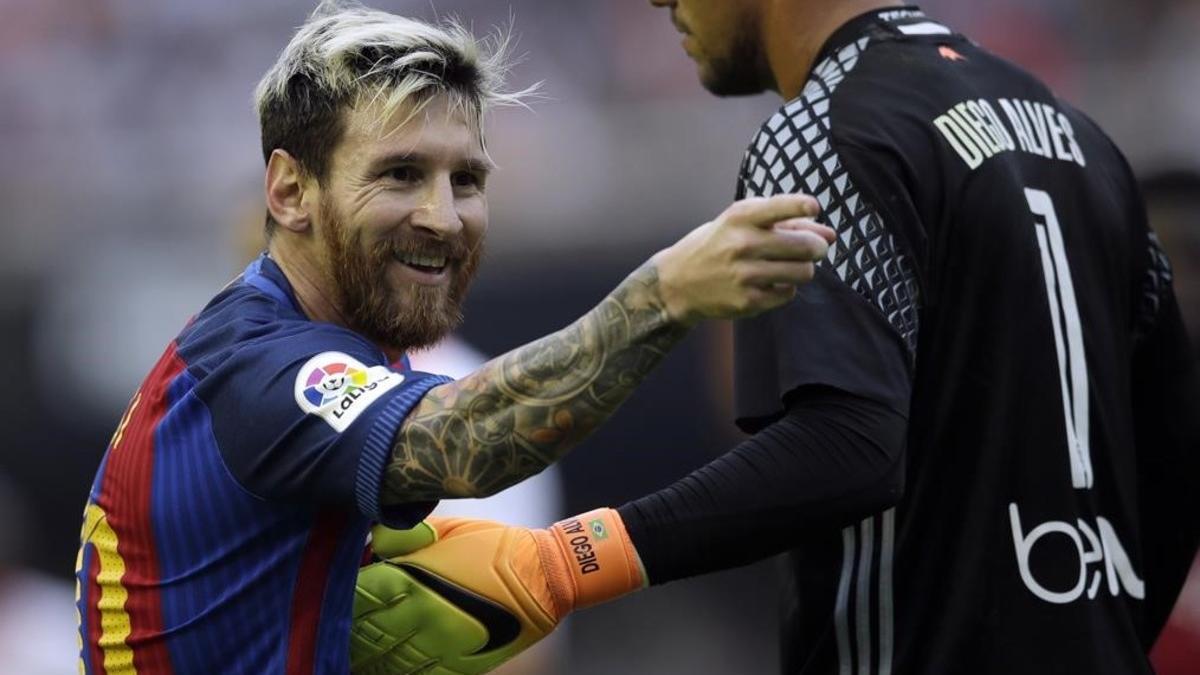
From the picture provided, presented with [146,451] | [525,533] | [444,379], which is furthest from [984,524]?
[146,451]

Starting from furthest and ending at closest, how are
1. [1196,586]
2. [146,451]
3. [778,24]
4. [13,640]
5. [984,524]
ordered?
[13,640] < [1196,586] < [778,24] < [984,524] < [146,451]

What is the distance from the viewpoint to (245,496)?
2516mm

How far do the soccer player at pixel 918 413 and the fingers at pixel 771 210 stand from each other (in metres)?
0.52

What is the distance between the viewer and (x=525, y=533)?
281cm

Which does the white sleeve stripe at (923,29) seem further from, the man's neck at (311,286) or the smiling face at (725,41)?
the man's neck at (311,286)

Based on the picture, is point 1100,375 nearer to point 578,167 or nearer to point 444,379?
point 444,379

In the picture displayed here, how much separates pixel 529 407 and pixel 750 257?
37cm

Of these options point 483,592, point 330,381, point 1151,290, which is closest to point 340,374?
point 330,381

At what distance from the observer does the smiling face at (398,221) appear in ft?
8.86

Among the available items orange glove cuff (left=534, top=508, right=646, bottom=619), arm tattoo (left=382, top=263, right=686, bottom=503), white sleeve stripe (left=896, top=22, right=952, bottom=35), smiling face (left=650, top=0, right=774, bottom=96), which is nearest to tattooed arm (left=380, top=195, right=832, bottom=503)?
arm tattoo (left=382, top=263, right=686, bottom=503)

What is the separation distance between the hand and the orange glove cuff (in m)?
0.58

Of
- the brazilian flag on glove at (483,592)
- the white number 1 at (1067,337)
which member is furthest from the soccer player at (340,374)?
the white number 1 at (1067,337)

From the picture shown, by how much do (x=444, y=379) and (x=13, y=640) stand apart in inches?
188

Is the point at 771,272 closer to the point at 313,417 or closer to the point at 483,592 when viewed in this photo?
the point at 313,417
